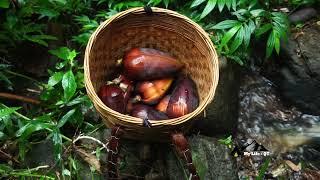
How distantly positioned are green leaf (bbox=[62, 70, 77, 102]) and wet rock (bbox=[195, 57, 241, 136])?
950mm

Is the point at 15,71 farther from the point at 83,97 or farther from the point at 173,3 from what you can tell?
the point at 173,3


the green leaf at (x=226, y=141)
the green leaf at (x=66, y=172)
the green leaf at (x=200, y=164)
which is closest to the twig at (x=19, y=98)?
the green leaf at (x=66, y=172)

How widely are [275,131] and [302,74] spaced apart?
55 cm

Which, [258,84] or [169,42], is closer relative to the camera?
[169,42]

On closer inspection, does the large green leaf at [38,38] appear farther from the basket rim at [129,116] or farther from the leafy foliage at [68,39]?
the basket rim at [129,116]

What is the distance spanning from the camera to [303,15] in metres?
3.85

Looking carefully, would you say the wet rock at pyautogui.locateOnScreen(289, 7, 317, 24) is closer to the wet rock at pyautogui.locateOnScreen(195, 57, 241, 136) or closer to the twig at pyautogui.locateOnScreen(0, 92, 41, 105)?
the wet rock at pyautogui.locateOnScreen(195, 57, 241, 136)

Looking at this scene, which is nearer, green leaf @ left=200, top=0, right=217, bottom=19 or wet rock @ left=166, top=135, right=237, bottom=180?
wet rock @ left=166, top=135, right=237, bottom=180

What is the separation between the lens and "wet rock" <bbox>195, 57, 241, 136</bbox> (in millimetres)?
3238

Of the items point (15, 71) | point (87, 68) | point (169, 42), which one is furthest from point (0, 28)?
point (169, 42)

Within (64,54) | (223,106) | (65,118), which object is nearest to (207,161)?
(223,106)

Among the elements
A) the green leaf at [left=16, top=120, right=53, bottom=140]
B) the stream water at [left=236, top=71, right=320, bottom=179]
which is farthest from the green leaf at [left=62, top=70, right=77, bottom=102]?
the stream water at [left=236, top=71, right=320, bottom=179]

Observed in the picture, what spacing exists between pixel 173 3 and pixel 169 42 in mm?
714

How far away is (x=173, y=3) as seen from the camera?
363cm
